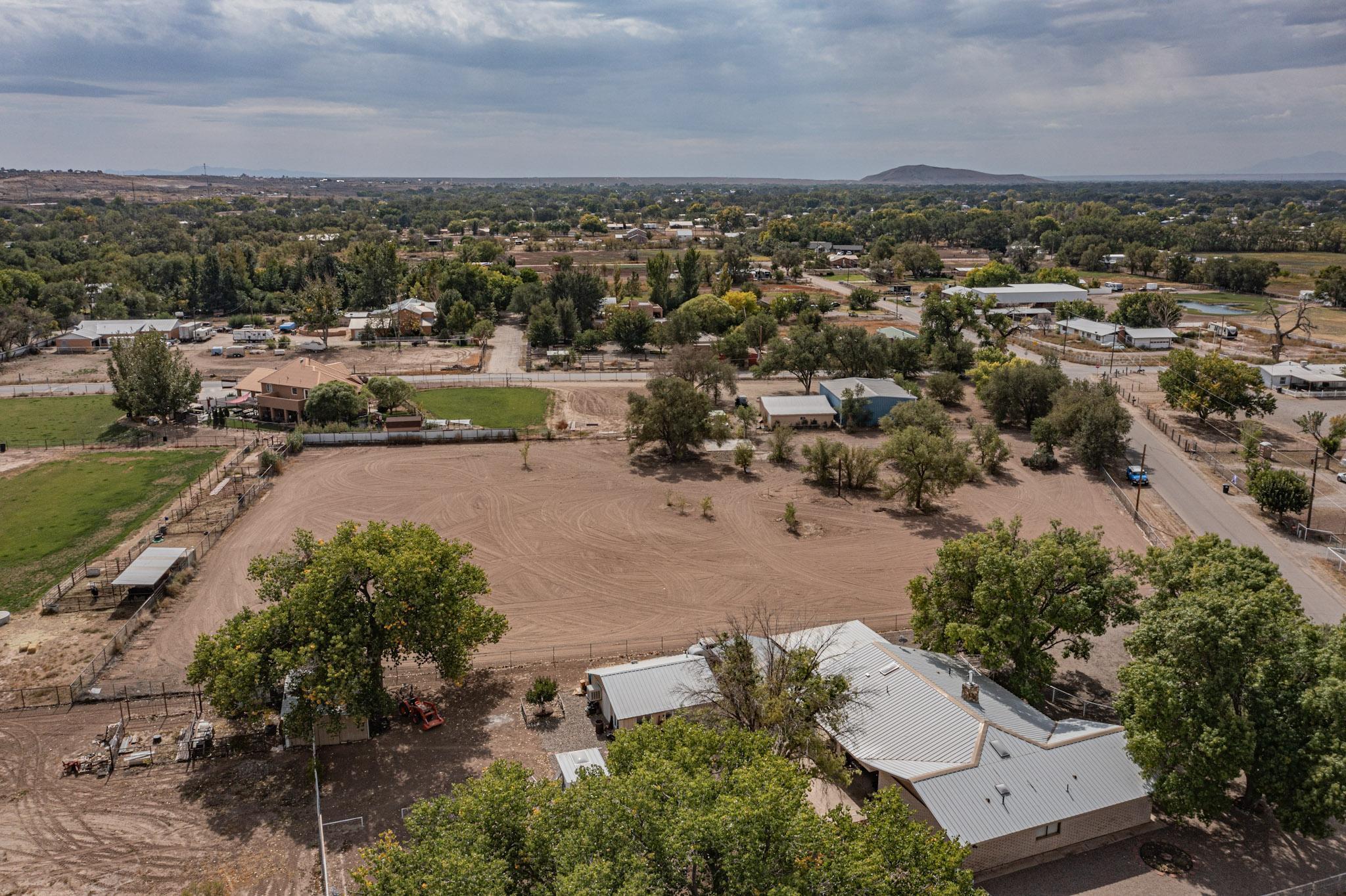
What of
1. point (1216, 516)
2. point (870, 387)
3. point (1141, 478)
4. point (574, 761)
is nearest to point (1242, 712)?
point (574, 761)

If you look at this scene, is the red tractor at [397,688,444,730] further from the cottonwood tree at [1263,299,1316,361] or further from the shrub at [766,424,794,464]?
the cottonwood tree at [1263,299,1316,361]

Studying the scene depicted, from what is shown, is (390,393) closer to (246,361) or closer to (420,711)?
(246,361)

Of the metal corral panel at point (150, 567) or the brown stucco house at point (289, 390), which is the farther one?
the brown stucco house at point (289, 390)

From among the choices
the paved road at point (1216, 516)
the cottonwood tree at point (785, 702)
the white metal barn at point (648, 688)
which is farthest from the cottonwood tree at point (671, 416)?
the cottonwood tree at point (785, 702)

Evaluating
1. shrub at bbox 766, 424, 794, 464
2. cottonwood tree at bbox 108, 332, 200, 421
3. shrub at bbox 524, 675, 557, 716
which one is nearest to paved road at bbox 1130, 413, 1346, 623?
shrub at bbox 766, 424, 794, 464

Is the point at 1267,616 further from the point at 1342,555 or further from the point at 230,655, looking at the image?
the point at 230,655

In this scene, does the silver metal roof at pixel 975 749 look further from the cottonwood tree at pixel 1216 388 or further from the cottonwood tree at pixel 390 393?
the cottonwood tree at pixel 390 393

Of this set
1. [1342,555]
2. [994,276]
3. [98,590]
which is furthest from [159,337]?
[994,276]

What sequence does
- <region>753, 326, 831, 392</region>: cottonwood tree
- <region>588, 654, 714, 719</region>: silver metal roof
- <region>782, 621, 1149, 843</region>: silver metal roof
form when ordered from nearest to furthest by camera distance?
<region>782, 621, 1149, 843</region>: silver metal roof
<region>588, 654, 714, 719</region>: silver metal roof
<region>753, 326, 831, 392</region>: cottonwood tree
